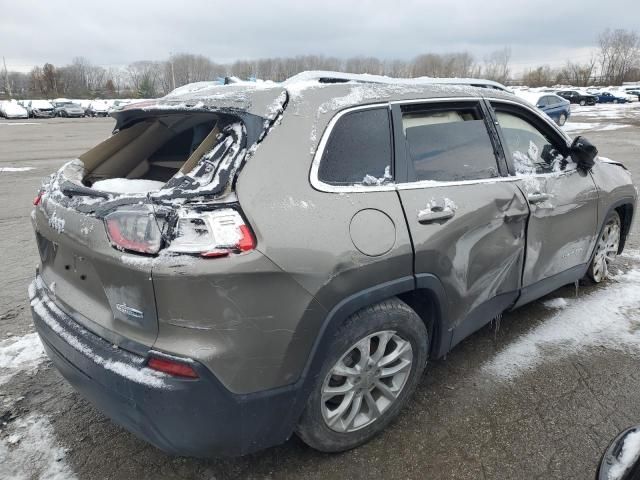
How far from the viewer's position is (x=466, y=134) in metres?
2.86

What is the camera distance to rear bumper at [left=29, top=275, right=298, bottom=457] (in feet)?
6.03

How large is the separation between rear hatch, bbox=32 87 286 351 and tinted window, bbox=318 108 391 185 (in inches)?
11.6

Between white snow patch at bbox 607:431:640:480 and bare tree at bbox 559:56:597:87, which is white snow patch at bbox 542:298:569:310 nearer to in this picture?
white snow patch at bbox 607:431:640:480

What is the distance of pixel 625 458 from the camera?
5.10ft

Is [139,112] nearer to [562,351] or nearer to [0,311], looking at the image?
[0,311]

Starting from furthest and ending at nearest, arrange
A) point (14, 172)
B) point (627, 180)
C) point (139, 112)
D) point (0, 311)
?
1. point (14, 172)
2. point (627, 180)
3. point (0, 311)
4. point (139, 112)

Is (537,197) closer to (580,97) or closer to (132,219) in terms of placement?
(132,219)

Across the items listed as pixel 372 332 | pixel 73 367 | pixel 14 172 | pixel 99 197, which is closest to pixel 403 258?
pixel 372 332

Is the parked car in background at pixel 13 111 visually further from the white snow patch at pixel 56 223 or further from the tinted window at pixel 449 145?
the tinted window at pixel 449 145

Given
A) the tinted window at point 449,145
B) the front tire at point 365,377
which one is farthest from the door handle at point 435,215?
the front tire at point 365,377

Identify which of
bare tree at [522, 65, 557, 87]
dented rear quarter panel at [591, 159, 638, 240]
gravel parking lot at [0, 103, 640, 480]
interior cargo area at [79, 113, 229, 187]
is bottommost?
gravel parking lot at [0, 103, 640, 480]

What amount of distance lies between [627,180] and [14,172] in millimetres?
11513

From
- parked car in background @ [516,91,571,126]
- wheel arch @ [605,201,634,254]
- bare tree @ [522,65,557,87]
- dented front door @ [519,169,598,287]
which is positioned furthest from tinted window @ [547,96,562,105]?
bare tree @ [522,65,557,87]

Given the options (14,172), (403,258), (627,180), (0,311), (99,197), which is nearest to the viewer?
(99,197)
